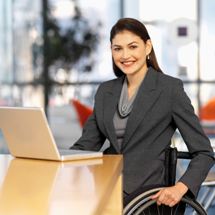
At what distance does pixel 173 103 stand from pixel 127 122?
0.59ft

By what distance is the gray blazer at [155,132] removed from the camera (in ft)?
8.26

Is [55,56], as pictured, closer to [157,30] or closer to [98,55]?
[98,55]

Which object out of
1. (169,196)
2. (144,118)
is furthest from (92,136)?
(169,196)

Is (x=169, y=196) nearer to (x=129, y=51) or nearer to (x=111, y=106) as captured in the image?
(x=111, y=106)

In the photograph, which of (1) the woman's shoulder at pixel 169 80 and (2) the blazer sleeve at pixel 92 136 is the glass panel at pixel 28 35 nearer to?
(2) the blazer sleeve at pixel 92 136

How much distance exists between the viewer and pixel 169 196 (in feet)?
7.68

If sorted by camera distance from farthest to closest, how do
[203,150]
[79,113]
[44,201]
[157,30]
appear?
1. [157,30]
2. [79,113]
3. [203,150]
4. [44,201]

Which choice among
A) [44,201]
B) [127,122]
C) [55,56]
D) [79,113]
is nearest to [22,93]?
[55,56]

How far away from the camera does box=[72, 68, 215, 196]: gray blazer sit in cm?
252

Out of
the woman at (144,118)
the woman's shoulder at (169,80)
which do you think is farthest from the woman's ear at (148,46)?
the woman's shoulder at (169,80)

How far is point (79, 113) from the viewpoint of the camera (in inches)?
289

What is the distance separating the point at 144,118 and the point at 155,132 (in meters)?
0.07

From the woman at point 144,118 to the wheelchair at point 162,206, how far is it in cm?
5

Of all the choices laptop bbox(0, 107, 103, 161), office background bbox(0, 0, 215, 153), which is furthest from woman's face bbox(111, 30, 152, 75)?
office background bbox(0, 0, 215, 153)
